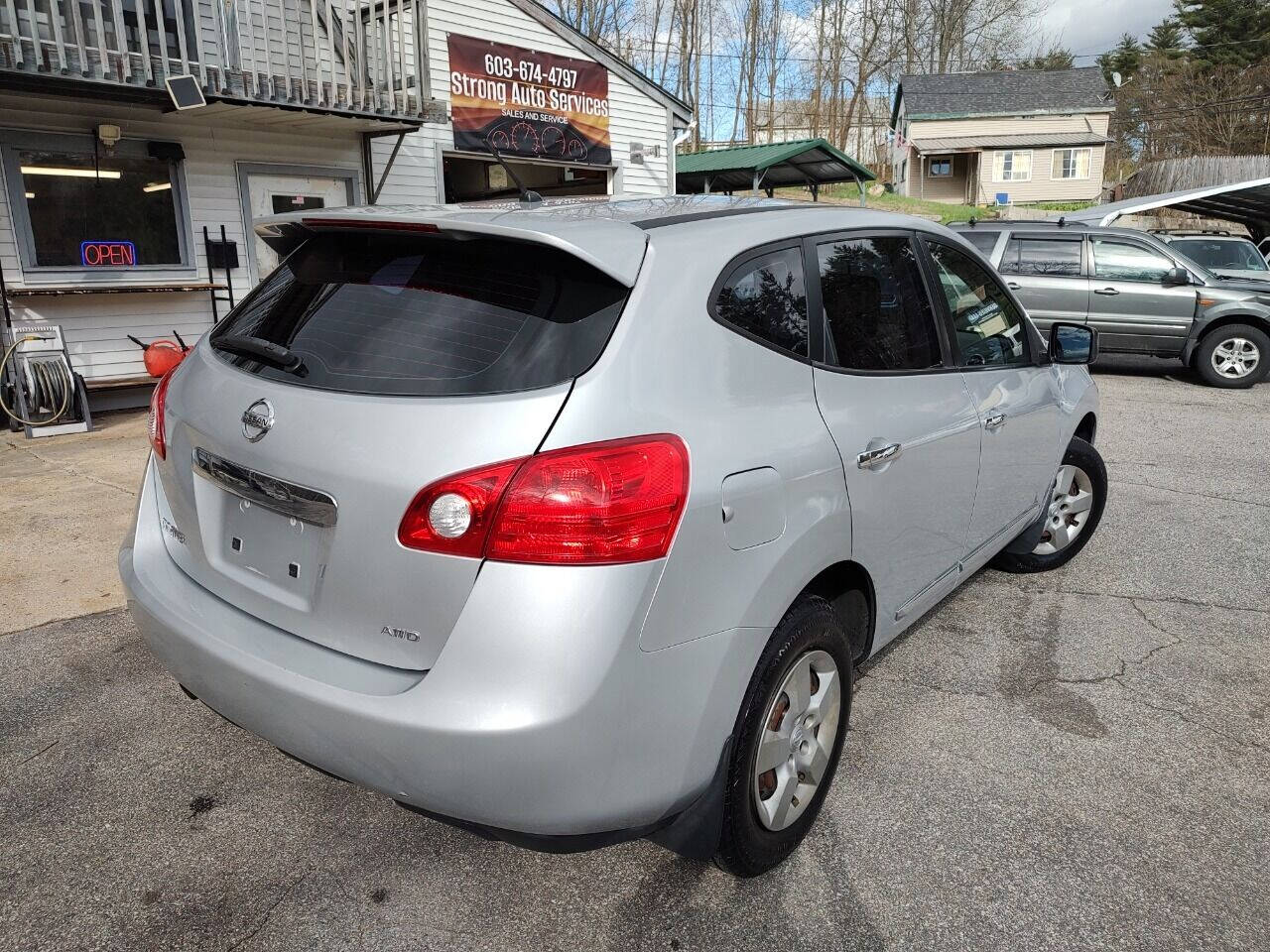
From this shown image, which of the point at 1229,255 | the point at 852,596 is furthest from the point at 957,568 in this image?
the point at 1229,255

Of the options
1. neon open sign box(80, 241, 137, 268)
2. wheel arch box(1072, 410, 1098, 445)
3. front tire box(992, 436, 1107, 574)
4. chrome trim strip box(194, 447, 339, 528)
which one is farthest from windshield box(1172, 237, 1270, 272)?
chrome trim strip box(194, 447, 339, 528)

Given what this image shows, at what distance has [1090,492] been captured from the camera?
4.49 meters

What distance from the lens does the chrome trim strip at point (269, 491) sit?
1926 mm

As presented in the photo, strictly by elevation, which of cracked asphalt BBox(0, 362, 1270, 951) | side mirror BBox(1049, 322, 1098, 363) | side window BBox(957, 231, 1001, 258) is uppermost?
side window BBox(957, 231, 1001, 258)

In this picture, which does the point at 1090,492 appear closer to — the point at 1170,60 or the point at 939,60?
the point at 939,60

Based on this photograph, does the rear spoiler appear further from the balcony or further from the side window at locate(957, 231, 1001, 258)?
the side window at locate(957, 231, 1001, 258)

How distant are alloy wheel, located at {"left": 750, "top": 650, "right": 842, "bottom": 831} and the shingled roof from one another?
45.5 m

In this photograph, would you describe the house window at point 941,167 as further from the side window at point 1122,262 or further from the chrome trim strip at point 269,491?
the chrome trim strip at point 269,491

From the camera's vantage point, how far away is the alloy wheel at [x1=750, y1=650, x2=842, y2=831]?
7.33ft

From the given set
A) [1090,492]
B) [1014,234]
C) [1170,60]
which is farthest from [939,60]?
[1090,492]

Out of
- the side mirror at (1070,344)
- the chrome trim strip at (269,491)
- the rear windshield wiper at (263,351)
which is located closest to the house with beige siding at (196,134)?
the rear windshield wiper at (263,351)

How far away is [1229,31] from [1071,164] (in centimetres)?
2052

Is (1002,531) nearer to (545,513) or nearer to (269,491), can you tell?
(545,513)

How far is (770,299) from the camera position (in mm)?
2305
